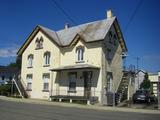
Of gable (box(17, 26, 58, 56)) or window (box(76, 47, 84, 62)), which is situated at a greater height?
gable (box(17, 26, 58, 56))

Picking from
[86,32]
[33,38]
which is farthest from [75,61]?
[33,38]

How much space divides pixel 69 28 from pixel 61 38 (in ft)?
8.35

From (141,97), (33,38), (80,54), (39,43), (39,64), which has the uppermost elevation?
(33,38)

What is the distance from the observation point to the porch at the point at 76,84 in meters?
29.7

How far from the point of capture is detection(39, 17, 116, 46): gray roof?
102 feet

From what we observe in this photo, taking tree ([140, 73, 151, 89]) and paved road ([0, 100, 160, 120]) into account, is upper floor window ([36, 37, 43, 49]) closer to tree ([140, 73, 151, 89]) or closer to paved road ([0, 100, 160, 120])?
→ paved road ([0, 100, 160, 120])

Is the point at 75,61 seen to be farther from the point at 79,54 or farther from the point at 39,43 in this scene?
the point at 39,43

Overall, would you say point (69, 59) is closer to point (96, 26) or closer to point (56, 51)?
point (56, 51)

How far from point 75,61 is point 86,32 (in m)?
3.75

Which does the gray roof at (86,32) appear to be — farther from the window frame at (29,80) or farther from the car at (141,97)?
the car at (141,97)

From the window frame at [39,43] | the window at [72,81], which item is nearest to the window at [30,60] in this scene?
the window frame at [39,43]

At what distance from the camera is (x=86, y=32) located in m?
33.2

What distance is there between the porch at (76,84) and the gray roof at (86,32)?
3.51 m

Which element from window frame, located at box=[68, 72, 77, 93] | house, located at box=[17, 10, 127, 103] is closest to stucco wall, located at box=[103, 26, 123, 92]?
house, located at box=[17, 10, 127, 103]
